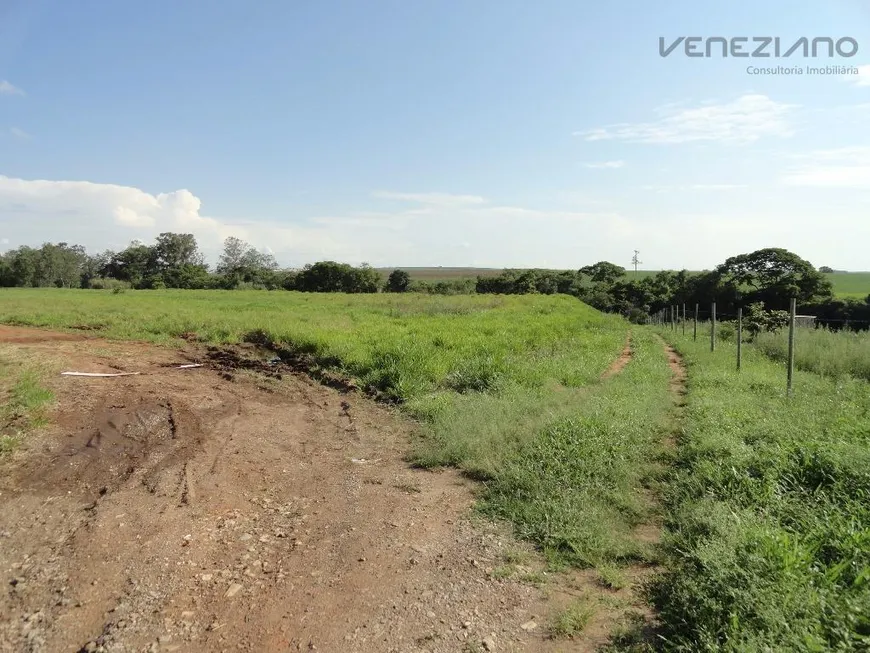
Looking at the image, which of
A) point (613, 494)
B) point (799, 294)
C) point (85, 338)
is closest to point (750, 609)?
point (613, 494)

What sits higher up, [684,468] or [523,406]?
[523,406]

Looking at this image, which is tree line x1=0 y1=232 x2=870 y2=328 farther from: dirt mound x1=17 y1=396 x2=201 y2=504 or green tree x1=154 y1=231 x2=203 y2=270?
dirt mound x1=17 y1=396 x2=201 y2=504

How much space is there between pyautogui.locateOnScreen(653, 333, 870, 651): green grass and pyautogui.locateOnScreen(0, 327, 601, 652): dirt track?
76 cm

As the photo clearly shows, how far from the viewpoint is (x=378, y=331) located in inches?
561

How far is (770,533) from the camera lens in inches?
138

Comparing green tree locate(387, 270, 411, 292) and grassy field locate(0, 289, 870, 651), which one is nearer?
grassy field locate(0, 289, 870, 651)

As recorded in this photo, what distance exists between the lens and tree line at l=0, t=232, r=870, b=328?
Answer: 3484 centimetres

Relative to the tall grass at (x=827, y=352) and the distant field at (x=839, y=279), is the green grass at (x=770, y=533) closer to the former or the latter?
the tall grass at (x=827, y=352)

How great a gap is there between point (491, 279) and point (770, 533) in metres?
63.8

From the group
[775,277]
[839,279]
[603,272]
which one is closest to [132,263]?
[603,272]

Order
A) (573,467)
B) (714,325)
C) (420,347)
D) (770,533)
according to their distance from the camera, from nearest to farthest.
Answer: (770,533)
(573,467)
(420,347)
(714,325)

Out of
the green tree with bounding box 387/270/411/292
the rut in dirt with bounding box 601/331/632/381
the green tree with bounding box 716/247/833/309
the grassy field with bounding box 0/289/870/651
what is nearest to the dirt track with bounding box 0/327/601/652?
the grassy field with bounding box 0/289/870/651

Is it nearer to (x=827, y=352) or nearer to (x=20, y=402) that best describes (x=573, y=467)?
(x=20, y=402)

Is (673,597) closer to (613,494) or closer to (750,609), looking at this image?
(750,609)
